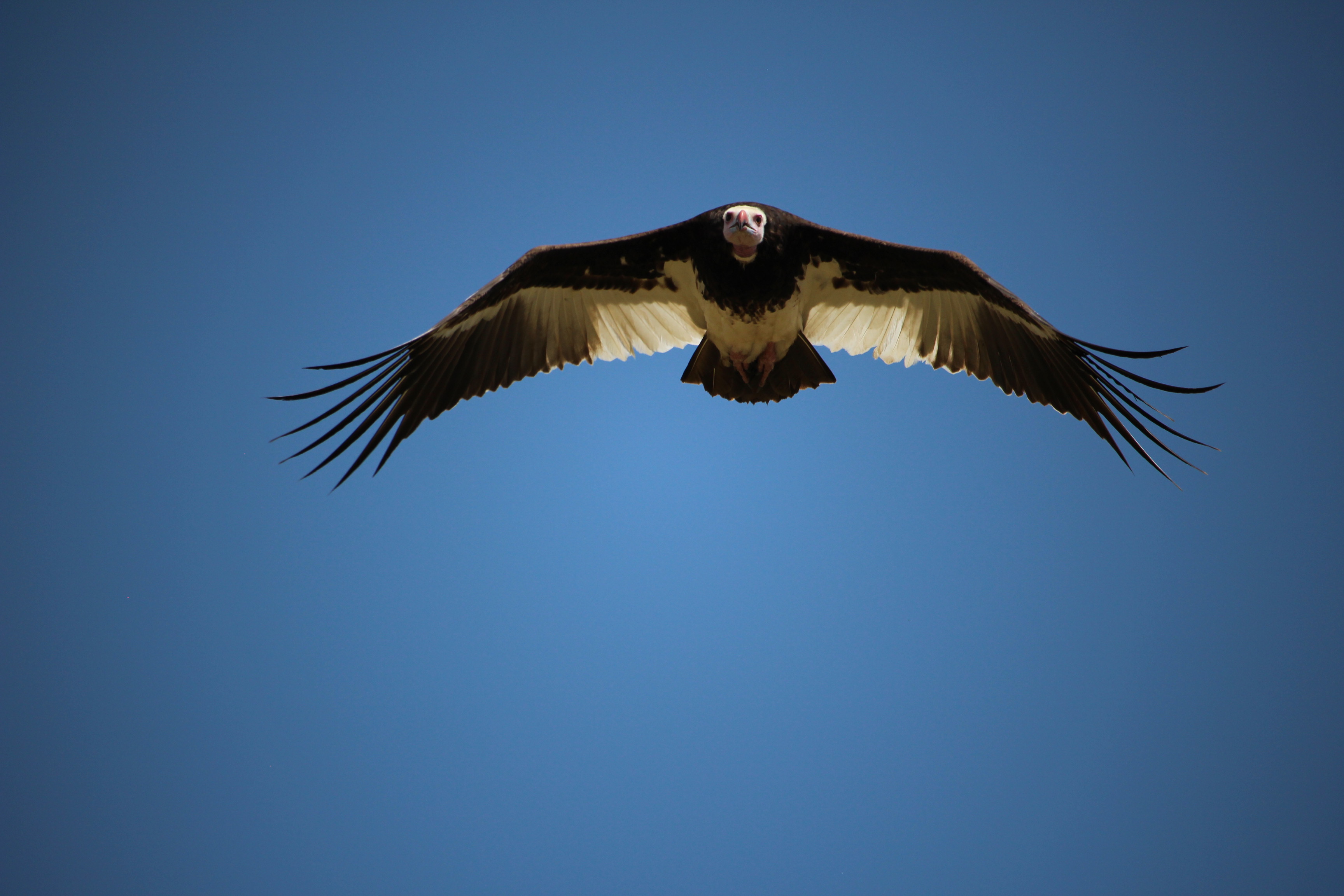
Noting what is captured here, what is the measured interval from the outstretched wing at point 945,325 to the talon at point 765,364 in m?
0.50

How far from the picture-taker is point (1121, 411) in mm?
5484

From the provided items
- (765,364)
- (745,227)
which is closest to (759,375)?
(765,364)

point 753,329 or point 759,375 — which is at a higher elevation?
point 753,329

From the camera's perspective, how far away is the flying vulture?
564 centimetres

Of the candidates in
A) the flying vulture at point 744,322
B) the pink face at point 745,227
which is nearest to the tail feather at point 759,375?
the flying vulture at point 744,322

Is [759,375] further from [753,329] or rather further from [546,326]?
[546,326]

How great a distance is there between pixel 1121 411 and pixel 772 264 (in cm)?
253

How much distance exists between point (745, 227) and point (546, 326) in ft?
6.20

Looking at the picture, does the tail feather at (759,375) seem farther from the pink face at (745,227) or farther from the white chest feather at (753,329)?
the pink face at (745,227)

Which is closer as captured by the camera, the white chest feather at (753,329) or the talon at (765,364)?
the white chest feather at (753,329)

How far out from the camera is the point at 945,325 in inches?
249

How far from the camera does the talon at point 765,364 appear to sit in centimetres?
627

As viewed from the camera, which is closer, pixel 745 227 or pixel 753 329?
pixel 745 227

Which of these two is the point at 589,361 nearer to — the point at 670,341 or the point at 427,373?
the point at 670,341
